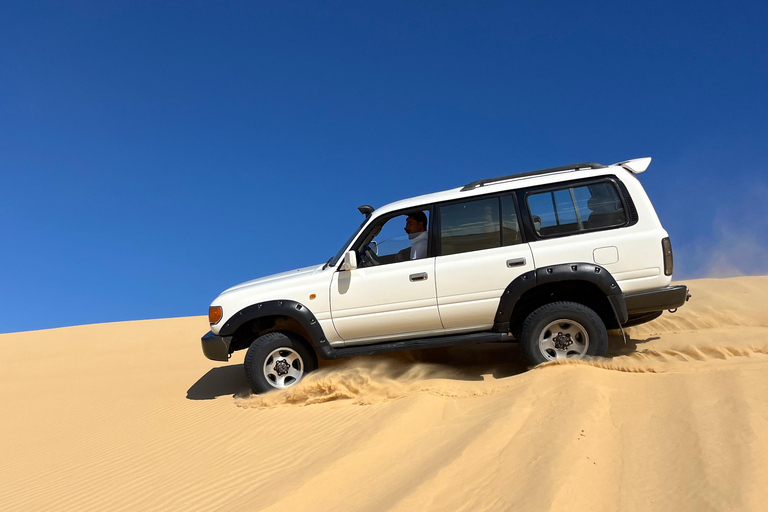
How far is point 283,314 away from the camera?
5.95 metres

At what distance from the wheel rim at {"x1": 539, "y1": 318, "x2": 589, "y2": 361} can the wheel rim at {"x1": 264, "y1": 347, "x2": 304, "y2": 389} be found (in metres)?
2.76

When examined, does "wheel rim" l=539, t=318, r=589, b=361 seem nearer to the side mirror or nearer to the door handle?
the door handle

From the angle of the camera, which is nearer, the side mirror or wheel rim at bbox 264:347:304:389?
the side mirror

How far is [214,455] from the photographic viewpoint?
17.0ft

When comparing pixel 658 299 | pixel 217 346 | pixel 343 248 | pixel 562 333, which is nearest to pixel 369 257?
pixel 343 248

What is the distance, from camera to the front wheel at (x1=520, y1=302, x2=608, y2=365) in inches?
208

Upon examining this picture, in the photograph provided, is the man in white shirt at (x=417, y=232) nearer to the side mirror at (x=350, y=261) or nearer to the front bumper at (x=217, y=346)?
the side mirror at (x=350, y=261)

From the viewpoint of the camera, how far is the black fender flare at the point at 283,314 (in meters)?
5.87

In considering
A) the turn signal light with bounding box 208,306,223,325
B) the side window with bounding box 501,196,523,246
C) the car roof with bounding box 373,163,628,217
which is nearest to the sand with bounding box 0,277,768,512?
the turn signal light with bounding box 208,306,223,325

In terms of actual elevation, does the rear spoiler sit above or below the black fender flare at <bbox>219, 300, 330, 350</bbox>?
above

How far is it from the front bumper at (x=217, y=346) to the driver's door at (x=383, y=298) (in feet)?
4.51

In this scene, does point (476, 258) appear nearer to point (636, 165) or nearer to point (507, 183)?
point (507, 183)

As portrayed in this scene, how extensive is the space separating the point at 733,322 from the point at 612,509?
6929mm

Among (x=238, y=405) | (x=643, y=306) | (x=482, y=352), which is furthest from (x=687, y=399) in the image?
(x=238, y=405)
